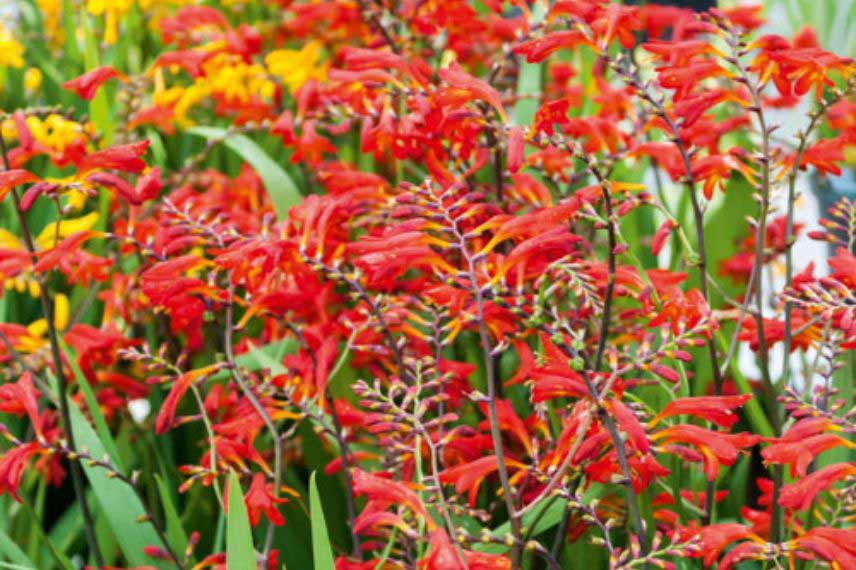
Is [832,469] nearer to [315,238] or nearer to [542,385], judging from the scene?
[542,385]

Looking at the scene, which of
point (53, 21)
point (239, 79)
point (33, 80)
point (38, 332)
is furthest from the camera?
point (53, 21)

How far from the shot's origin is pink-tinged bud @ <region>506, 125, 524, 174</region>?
1167mm

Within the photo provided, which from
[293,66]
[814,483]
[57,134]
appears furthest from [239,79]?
[814,483]

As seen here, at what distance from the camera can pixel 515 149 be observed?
1.18 metres

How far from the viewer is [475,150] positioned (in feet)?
5.11

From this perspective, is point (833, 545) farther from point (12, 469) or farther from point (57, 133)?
point (57, 133)

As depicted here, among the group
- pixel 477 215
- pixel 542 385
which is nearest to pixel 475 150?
pixel 477 215

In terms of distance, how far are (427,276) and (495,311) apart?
0.36m

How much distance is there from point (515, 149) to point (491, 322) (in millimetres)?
193

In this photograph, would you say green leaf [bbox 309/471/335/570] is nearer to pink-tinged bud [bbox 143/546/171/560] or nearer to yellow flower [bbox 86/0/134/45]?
pink-tinged bud [bbox 143/546/171/560]

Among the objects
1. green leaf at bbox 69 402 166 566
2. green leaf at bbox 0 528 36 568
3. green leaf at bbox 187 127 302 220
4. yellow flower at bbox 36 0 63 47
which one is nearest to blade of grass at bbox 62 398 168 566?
green leaf at bbox 69 402 166 566

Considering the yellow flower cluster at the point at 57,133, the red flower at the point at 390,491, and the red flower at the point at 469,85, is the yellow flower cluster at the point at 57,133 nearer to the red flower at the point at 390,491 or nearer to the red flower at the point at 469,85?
the red flower at the point at 469,85

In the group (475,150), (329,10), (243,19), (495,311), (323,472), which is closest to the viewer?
(495,311)

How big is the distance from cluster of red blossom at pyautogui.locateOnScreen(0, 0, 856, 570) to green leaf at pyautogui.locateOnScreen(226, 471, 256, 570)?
0.11m
